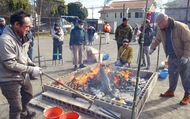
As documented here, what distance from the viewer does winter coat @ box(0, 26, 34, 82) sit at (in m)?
2.69

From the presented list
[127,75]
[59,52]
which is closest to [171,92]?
[127,75]

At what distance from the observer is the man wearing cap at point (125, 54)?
6.69m

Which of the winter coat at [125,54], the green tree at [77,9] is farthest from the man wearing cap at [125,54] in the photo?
the green tree at [77,9]

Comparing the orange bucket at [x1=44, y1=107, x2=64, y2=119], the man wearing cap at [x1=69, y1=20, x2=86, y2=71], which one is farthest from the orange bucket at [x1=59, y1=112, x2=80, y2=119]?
the man wearing cap at [x1=69, y1=20, x2=86, y2=71]

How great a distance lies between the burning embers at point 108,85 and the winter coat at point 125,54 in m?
0.99

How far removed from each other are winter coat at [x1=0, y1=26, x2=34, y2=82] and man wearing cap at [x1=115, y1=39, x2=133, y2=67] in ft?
14.4

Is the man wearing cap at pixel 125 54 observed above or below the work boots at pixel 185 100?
above

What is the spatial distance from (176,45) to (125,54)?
2667 mm

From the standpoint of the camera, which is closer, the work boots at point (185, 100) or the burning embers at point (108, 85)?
the work boots at point (185, 100)

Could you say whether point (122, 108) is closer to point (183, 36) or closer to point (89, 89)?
point (89, 89)

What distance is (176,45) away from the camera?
4.22 meters

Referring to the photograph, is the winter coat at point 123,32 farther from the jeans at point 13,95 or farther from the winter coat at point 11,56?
the jeans at point 13,95

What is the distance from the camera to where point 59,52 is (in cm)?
860

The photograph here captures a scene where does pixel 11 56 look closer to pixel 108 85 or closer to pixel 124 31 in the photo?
pixel 108 85
